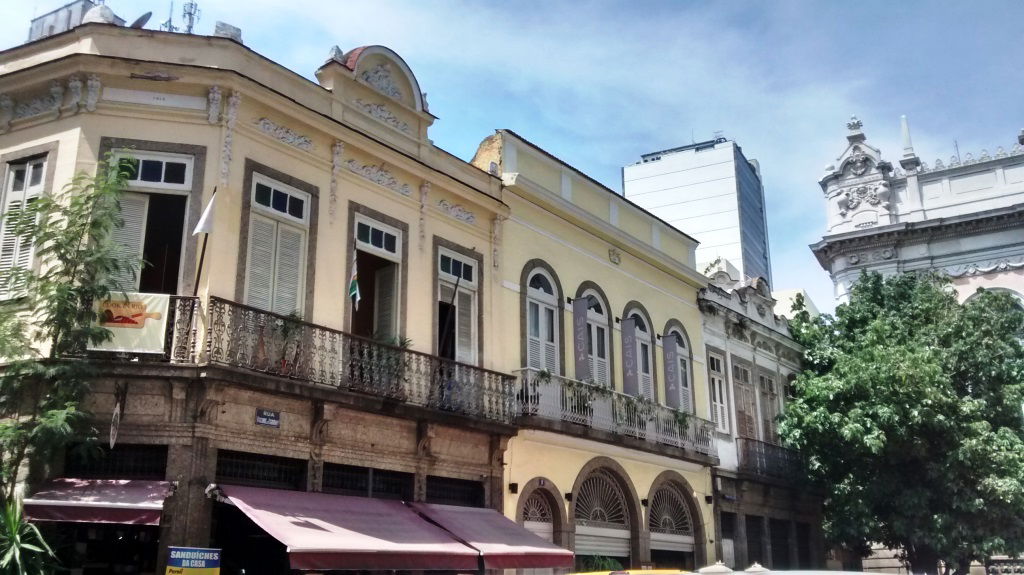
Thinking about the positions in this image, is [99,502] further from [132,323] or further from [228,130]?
[228,130]

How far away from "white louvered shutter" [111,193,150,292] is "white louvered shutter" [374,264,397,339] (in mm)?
4003

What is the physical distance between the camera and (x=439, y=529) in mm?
14117

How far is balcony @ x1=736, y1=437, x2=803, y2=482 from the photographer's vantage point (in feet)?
79.0

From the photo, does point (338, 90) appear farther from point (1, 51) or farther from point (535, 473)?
point (535, 473)

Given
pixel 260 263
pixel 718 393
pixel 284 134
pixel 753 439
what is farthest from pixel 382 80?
pixel 753 439

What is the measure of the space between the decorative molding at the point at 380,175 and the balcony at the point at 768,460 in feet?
38.8

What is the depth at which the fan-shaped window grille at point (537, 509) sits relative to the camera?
57.3ft

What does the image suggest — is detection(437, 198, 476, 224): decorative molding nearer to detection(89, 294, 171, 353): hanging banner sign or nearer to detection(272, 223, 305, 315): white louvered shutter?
detection(272, 223, 305, 315): white louvered shutter

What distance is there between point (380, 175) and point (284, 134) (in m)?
1.92

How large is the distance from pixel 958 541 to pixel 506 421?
11687 millimetres

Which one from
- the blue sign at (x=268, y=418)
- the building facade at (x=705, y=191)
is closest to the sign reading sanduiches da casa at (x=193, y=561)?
the blue sign at (x=268, y=418)

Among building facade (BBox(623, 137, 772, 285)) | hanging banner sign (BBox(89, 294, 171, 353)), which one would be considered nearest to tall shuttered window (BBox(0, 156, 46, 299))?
hanging banner sign (BBox(89, 294, 171, 353))

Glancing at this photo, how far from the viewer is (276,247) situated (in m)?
14.2

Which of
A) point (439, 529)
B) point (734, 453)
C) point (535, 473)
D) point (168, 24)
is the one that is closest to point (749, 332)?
point (734, 453)
